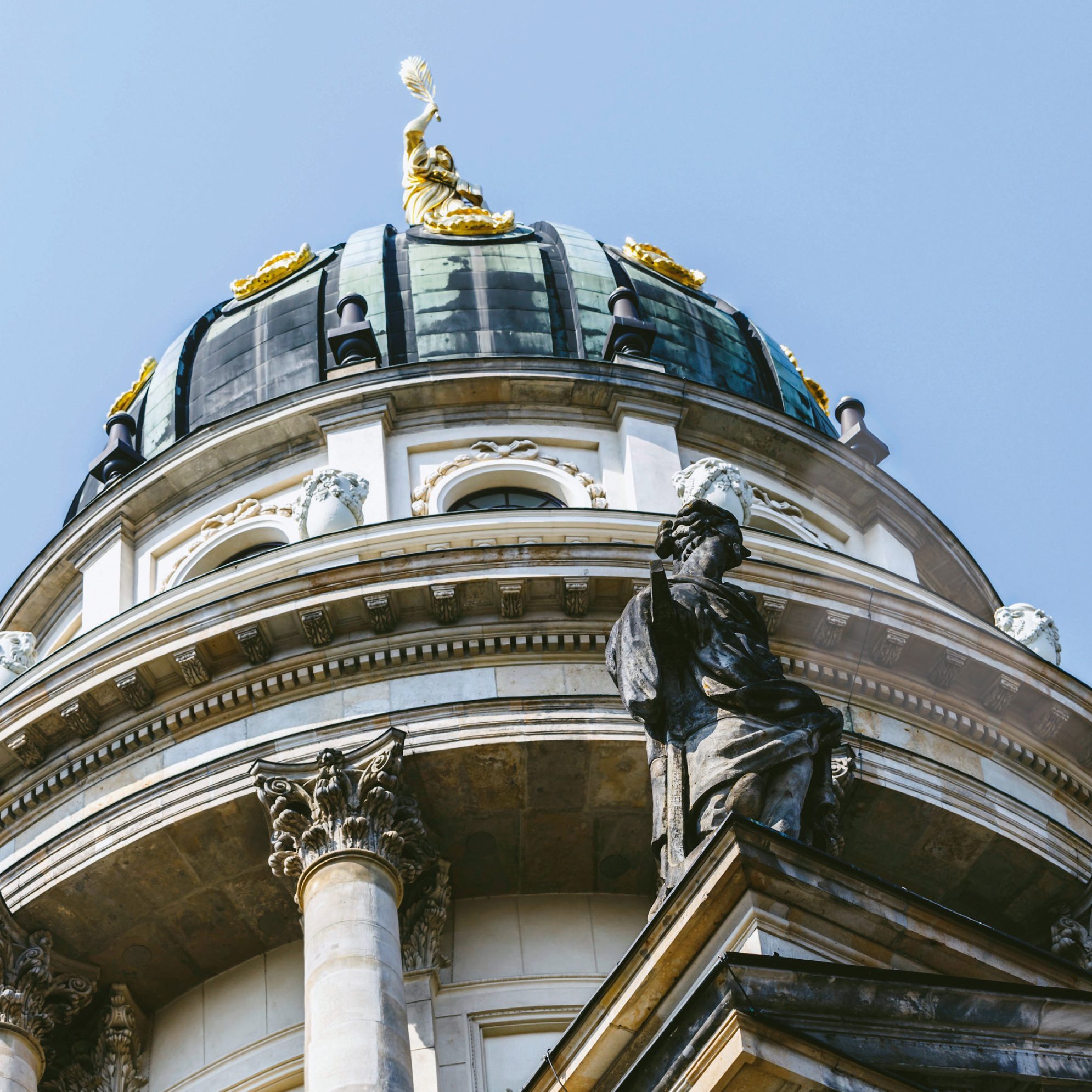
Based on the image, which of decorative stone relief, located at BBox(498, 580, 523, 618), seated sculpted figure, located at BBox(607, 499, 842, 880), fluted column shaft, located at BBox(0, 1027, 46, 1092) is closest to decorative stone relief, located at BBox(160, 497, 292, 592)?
decorative stone relief, located at BBox(498, 580, 523, 618)

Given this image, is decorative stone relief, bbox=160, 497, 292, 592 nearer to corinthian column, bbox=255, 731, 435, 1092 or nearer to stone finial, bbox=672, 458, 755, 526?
stone finial, bbox=672, 458, 755, 526

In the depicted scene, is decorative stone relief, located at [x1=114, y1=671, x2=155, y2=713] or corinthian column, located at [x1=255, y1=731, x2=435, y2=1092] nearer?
corinthian column, located at [x1=255, y1=731, x2=435, y2=1092]

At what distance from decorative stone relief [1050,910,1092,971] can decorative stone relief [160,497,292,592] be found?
1157 cm

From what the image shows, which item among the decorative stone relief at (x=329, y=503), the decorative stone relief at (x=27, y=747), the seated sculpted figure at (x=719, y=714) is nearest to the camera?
the seated sculpted figure at (x=719, y=714)

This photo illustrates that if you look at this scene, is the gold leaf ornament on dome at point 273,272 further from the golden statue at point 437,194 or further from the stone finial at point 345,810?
the stone finial at point 345,810

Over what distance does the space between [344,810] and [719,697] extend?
7.64m

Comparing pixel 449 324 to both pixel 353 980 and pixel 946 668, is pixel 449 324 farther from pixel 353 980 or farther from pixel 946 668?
pixel 353 980

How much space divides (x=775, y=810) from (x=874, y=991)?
218 centimetres

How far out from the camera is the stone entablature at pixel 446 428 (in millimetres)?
29781

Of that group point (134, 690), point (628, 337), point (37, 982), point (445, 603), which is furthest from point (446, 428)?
point (37, 982)

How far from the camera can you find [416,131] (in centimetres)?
4050

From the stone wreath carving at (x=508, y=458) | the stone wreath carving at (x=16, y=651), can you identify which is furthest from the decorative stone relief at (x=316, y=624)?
the stone wreath carving at (x=16, y=651)

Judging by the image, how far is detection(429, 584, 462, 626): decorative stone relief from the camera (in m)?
22.5

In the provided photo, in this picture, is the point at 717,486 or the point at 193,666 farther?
the point at 717,486
